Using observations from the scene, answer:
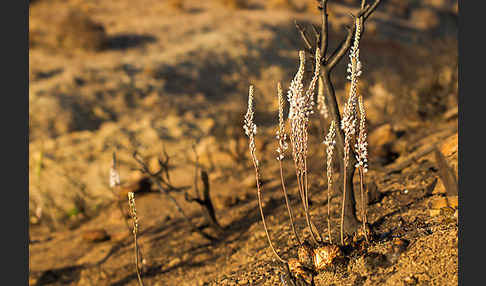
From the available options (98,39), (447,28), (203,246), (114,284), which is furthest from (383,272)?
(447,28)

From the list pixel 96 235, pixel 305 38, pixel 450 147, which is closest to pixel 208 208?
pixel 96 235

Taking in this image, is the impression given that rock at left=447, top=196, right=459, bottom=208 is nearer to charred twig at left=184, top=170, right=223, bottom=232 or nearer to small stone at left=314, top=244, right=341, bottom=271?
small stone at left=314, top=244, right=341, bottom=271

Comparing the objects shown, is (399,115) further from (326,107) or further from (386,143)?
(326,107)

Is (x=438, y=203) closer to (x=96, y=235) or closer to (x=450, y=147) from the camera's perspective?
(x=450, y=147)

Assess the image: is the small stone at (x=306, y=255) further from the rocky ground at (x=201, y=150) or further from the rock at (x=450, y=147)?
the rock at (x=450, y=147)

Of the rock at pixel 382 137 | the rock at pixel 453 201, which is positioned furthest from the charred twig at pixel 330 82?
the rock at pixel 382 137

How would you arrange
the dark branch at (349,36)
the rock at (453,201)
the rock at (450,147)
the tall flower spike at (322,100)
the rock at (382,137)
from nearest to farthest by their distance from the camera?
the dark branch at (349,36) → the rock at (453,201) → the tall flower spike at (322,100) → the rock at (450,147) → the rock at (382,137)

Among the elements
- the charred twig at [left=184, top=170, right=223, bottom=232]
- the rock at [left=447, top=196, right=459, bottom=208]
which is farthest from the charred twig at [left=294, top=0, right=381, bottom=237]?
the charred twig at [left=184, top=170, right=223, bottom=232]
